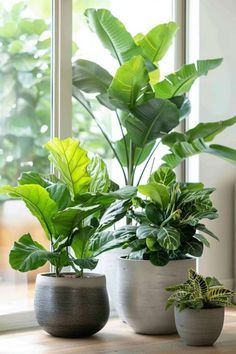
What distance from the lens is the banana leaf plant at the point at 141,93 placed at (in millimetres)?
3887

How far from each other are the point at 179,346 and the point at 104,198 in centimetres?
77

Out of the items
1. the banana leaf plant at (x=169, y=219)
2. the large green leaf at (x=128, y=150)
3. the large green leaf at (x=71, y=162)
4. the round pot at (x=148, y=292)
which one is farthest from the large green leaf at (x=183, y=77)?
the round pot at (x=148, y=292)

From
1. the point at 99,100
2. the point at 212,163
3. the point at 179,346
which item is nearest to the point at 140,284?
the point at 179,346

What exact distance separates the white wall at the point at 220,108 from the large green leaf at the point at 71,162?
1305 millimetres

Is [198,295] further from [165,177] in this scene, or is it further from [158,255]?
[165,177]

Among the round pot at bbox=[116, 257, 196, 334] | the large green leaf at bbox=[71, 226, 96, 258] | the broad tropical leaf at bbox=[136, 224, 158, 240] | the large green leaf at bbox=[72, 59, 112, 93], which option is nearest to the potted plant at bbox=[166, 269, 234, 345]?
the round pot at bbox=[116, 257, 196, 334]

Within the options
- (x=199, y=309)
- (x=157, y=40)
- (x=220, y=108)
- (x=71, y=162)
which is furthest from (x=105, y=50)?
(x=199, y=309)

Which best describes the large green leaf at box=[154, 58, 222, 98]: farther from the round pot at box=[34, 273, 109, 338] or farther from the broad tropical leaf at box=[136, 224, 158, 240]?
the round pot at box=[34, 273, 109, 338]

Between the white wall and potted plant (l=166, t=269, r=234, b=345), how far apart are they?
1.23 metres

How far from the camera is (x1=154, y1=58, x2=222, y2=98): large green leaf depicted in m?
4.02

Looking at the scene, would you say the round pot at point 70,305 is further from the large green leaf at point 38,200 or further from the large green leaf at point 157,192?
the large green leaf at point 157,192

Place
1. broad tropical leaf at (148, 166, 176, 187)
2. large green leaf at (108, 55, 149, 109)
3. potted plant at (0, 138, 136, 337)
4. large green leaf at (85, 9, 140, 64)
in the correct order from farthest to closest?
large green leaf at (85, 9, 140, 64)
broad tropical leaf at (148, 166, 176, 187)
large green leaf at (108, 55, 149, 109)
potted plant at (0, 138, 136, 337)

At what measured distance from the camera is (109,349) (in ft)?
11.4

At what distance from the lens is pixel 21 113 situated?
4035 millimetres
